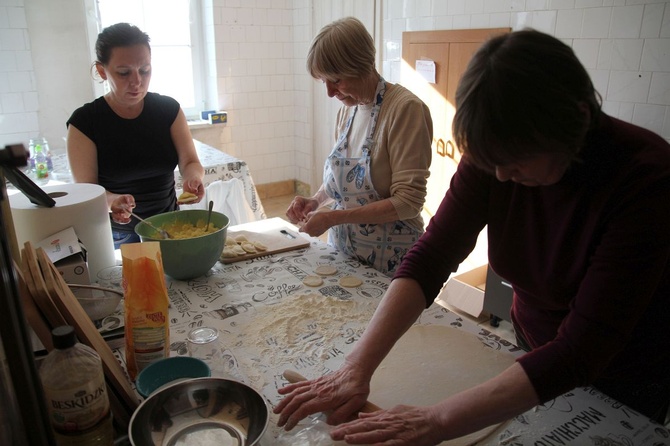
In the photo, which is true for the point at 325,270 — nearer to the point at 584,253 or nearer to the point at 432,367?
the point at 432,367

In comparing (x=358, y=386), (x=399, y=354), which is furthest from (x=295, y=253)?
(x=358, y=386)

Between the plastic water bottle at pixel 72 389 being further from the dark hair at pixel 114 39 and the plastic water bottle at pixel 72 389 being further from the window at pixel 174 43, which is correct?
the window at pixel 174 43

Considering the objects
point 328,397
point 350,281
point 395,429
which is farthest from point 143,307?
point 350,281

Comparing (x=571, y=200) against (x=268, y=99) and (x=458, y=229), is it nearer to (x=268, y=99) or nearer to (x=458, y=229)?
(x=458, y=229)

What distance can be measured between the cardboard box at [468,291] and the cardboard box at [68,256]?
2.28 metres

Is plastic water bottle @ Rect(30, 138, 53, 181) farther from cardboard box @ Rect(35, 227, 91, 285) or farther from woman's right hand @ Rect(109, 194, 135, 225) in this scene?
cardboard box @ Rect(35, 227, 91, 285)

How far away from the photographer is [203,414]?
0.94 metres

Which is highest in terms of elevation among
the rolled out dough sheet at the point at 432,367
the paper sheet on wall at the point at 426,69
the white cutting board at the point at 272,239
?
the paper sheet on wall at the point at 426,69

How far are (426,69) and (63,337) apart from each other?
3002 millimetres

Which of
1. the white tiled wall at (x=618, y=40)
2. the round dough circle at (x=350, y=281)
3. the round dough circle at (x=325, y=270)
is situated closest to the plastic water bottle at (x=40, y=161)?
the round dough circle at (x=325, y=270)

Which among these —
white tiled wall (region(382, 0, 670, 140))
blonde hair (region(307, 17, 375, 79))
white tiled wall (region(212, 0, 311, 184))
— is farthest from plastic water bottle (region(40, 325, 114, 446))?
white tiled wall (region(212, 0, 311, 184))

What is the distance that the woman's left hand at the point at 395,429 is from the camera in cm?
85

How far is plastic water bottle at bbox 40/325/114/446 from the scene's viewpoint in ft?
2.54

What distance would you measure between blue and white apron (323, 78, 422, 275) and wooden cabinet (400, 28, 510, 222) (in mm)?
1511
